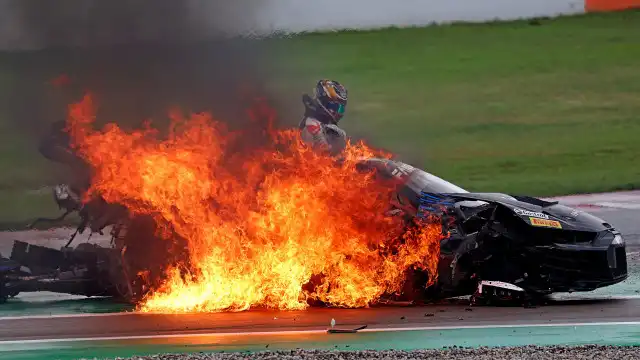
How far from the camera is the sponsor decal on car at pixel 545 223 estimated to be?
1024cm

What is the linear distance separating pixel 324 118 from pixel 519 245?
8.87 ft

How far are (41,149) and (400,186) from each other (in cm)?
359

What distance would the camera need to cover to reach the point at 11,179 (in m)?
19.8

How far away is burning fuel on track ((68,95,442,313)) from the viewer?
10602mm

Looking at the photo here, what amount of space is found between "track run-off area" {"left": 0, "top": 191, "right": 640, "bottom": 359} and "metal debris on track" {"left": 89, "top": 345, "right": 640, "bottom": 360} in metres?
0.38

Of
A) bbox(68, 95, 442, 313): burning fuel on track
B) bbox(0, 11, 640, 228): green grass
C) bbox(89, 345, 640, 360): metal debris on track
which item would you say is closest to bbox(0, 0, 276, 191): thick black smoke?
bbox(68, 95, 442, 313): burning fuel on track

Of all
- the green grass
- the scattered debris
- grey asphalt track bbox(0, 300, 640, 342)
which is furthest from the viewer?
the green grass

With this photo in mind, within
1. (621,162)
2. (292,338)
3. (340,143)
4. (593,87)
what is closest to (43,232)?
(340,143)

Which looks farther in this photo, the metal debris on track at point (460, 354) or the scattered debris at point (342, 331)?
the scattered debris at point (342, 331)

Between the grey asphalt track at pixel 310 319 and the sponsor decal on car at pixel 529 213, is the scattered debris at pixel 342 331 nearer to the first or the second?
the grey asphalt track at pixel 310 319

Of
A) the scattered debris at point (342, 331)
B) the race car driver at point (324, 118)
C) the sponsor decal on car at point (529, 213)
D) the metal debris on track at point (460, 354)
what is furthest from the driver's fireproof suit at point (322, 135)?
the metal debris on track at point (460, 354)

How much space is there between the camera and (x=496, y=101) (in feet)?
84.1

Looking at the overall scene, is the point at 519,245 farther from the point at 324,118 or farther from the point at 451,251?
the point at 324,118

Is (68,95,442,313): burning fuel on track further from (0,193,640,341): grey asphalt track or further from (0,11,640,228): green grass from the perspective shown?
(0,11,640,228): green grass
